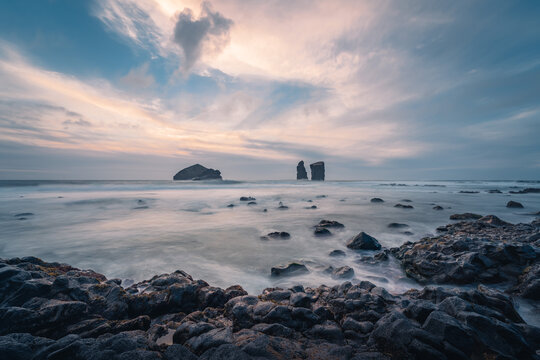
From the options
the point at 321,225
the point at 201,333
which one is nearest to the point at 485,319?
the point at 201,333

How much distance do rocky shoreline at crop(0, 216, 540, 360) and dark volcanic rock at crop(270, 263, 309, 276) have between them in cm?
164

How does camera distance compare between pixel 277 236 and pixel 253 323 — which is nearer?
pixel 253 323

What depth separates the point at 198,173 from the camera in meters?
113

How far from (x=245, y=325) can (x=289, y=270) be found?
3.39m

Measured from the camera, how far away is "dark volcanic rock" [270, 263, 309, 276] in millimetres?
6605

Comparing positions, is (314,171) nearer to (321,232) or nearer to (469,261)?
(321,232)

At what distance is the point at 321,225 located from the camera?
40.1 feet

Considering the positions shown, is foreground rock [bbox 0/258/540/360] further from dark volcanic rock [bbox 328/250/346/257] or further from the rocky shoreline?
dark volcanic rock [bbox 328/250/346/257]

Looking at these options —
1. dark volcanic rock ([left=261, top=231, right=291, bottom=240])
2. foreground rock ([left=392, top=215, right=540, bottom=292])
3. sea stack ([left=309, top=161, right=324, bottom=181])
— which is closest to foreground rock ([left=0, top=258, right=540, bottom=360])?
foreground rock ([left=392, top=215, right=540, bottom=292])

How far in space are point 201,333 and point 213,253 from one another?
220 inches

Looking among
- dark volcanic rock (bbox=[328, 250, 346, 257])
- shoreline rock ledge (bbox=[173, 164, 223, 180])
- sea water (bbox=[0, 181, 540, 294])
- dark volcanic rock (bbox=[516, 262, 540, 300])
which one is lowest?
sea water (bbox=[0, 181, 540, 294])

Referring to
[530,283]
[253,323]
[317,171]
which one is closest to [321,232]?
[530,283]

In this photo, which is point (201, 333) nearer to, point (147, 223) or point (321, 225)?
point (321, 225)

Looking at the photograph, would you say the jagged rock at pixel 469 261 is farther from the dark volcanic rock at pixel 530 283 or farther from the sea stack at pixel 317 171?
the sea stack at pixel 317 171
